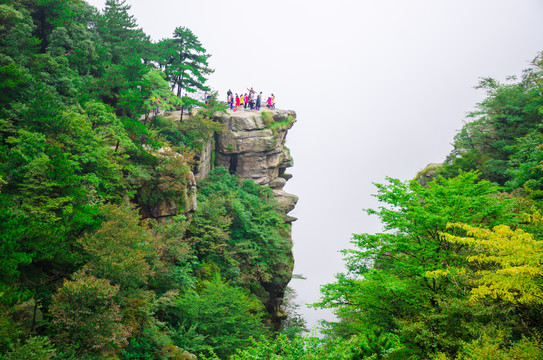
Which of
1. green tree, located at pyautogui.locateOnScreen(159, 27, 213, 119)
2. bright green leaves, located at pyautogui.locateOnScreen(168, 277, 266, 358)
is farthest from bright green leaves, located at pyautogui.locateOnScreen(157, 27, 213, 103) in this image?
bright green leaves, located at pyautogui.locateOnScreen(168, 277, 266, 358)

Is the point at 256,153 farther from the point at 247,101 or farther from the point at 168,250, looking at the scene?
the point at 168,250

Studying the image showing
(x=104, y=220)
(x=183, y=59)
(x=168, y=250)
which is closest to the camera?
(x=104, y=220)

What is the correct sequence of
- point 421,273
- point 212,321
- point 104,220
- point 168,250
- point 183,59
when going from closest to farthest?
point 421,273
point 104,220
point 212,321
point 168,250
point 183,59

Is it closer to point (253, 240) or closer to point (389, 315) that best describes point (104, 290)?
point (389, 315)

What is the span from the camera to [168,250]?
42.0ft

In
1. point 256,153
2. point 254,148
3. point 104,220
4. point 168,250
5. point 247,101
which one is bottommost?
point 168,250

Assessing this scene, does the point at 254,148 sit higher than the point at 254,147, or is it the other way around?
the point at 254,147

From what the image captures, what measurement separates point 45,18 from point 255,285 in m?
22.9

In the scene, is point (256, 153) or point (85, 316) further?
point (256, 153)

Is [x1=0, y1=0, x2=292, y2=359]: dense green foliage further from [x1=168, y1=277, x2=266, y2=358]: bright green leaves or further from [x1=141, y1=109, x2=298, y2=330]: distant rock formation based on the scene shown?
[x1=141, y1=109, x2=298, y2=330]: distant rock formation

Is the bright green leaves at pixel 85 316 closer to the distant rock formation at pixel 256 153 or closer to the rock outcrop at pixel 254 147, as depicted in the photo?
the distant rock formation at pixel 256 153

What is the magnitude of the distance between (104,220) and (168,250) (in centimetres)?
346

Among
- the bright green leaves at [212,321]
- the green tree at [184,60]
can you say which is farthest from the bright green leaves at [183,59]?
the bright green leaves at [212,321]

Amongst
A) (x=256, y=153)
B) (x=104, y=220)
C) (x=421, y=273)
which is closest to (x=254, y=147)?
(x=256, y=153)
